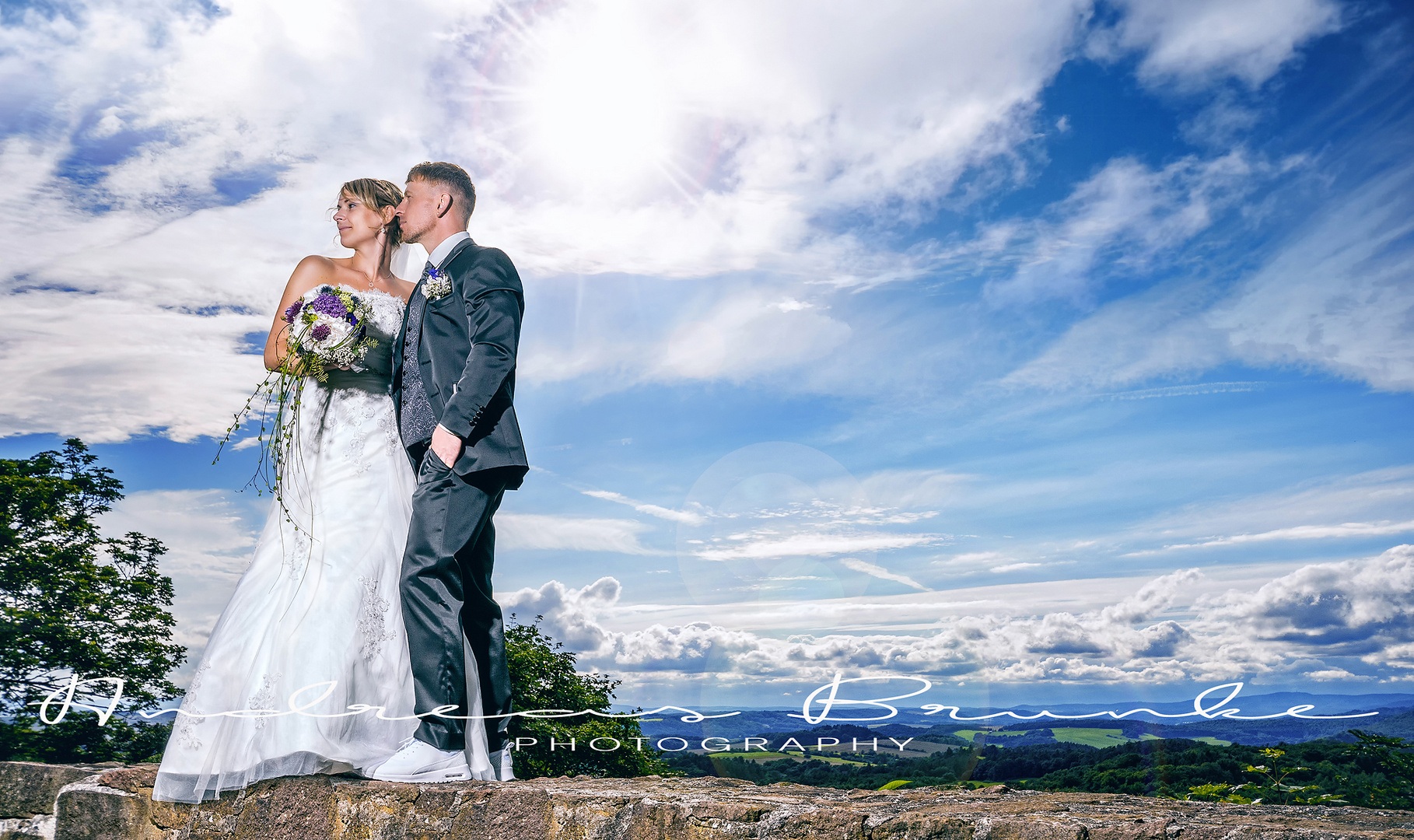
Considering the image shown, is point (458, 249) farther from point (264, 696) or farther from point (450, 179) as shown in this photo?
point (264, 696)

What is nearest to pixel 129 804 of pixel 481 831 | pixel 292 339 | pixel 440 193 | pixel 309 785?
pixel 309 785

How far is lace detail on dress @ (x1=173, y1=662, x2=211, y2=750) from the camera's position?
386 cm

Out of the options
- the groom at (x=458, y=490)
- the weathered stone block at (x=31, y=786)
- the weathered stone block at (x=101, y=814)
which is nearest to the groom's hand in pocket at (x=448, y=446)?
the groom at (x=458, y=490)

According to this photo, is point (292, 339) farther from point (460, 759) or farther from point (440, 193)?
point (460, 759)

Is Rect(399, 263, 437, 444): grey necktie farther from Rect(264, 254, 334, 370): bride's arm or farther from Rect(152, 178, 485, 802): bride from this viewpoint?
Rect(264, 254, 334, 370): bride's arm

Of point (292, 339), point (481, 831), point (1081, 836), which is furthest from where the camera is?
point (292, 339)

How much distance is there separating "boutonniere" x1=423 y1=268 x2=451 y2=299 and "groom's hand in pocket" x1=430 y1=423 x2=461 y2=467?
768mm

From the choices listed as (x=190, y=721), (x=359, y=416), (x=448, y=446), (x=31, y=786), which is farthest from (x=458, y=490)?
(x=31, y=786)

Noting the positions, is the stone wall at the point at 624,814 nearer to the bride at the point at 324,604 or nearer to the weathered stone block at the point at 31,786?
the weathered stone block at the point at 31,786

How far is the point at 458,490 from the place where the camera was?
4035 mm

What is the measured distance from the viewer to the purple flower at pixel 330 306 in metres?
4.56

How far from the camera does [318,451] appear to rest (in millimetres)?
4586

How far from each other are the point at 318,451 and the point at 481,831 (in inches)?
94.0

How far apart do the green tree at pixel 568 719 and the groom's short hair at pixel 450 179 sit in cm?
522
